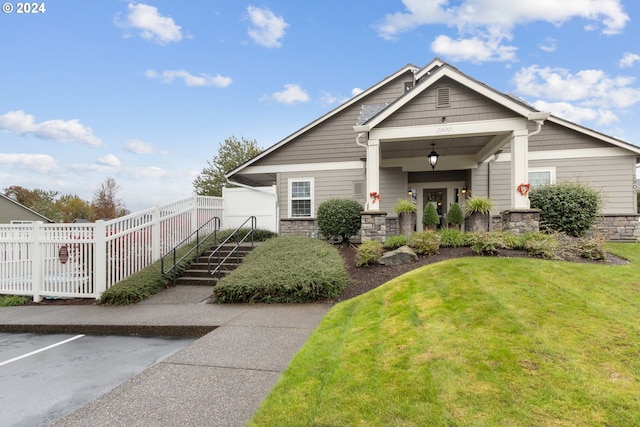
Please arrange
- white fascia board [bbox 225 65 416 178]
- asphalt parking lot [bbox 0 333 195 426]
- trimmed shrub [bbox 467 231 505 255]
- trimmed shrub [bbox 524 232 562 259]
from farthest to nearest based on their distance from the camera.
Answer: white fascia board [bbox 225 65 416 178] < trimmed shrub [bbox 467 231 505 255] < trimmed shrub [bbox 524 232 562 259] < asphalt parking lot [bbox 0 333 195 426]

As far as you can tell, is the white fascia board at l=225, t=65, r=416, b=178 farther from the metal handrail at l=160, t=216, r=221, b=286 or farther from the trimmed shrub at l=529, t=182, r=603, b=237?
the trimmed shrub at l=529, t=182, r=603, b=237

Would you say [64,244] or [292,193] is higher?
[292,193]

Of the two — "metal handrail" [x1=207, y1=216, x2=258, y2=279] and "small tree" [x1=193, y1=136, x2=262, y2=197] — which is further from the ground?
"small tree" [x1=193, y1=136, x2=262, y2=197]

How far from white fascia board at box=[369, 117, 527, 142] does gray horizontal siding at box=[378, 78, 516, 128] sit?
130 mm

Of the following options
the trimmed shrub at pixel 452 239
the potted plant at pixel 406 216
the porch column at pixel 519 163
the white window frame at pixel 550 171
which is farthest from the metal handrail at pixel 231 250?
the white window frame at pixel 550 171

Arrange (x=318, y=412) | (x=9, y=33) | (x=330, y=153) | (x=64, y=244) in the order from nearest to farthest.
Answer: (x=318, y=412)
(x=64, y=244)
(x=9, y=33)
(x=330, y=153)

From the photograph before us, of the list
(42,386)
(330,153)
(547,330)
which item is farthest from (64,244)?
(547,330)

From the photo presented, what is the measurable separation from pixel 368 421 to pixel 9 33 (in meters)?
13.1

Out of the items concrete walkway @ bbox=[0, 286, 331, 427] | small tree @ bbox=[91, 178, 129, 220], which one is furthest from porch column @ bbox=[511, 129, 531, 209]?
small tree @ bbox=[91, 178, 129, 220]

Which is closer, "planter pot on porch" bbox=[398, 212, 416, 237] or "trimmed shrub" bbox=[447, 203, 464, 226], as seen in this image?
"planter pot on porch" bbox=[398, 212, 416, 237]

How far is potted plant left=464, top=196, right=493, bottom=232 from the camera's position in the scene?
839cm

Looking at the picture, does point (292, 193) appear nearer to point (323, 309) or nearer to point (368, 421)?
point (323, 309)

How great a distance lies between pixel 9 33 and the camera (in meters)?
8.54

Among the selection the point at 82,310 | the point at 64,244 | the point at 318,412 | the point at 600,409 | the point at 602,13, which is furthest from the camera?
the point at 602,13
